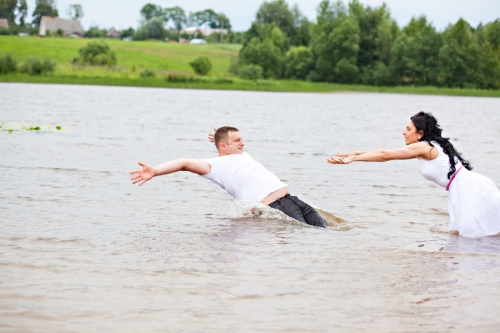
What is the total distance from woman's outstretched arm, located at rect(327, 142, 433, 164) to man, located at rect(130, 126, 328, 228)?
1250 millimetres

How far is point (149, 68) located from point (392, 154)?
92.9 m

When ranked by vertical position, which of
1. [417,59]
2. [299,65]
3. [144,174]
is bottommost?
[144,174]

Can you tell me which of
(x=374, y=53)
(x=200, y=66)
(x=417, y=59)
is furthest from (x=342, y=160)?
(x=374, y=53)

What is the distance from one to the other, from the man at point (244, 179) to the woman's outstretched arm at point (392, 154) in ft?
4.10

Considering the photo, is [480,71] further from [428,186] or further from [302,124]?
[428,186]

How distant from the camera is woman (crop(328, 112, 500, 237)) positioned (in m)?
9.08

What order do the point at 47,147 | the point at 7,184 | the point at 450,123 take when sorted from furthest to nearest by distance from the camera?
the point at 450,123 → the point at 47,147 → the point at 7,184

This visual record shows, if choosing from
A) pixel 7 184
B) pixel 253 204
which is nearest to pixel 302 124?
pixel 7 184

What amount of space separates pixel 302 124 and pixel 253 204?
84.0 feet

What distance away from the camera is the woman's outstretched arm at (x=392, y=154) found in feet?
28.6

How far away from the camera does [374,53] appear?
132 m

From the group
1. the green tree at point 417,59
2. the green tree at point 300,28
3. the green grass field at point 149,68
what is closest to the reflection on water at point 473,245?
the green grass field at point 149,68

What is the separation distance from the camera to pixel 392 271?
7.47 m

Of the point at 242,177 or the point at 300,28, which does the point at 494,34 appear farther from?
the point at 242,177
